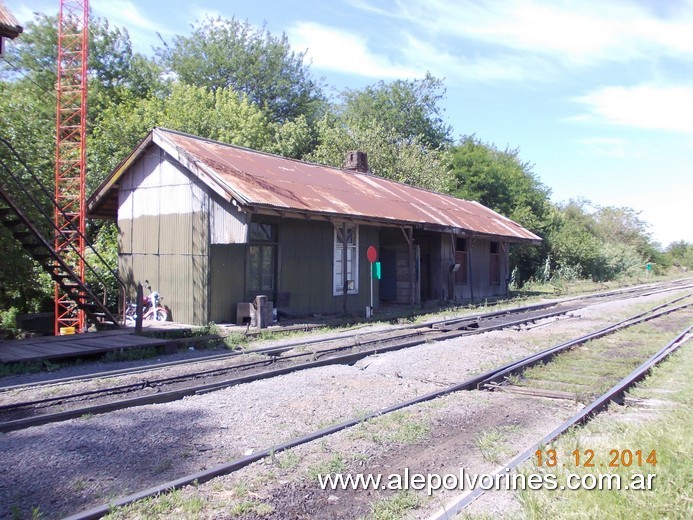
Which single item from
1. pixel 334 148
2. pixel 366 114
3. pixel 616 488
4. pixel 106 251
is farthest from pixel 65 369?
pixel 366 114

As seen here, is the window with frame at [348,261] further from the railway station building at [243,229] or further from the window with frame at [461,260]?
the window with frame at [461,260]

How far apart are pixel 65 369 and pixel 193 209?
6360 mm

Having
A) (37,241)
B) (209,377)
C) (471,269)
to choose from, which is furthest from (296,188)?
(471,269)

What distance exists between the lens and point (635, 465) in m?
4.36

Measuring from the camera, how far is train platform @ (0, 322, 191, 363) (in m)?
9.38

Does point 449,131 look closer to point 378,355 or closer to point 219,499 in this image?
point 378,355

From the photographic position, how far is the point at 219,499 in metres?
4.09

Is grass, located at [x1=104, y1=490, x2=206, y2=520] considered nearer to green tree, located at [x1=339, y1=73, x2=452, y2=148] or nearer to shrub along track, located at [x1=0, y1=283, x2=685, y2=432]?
shrub along track, located at [x1=0, y1=283, x2=685, y2=432]

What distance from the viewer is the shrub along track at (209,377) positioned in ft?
21.3

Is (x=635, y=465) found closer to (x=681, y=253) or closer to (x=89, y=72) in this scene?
(x=89, y=72)

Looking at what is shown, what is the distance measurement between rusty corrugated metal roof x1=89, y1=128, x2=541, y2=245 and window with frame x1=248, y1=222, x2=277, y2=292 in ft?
3.61

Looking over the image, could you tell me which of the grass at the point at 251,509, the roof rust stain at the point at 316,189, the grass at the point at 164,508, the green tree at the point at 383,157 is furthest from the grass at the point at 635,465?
the green tree at the point at 383,157

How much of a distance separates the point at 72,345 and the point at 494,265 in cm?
2073

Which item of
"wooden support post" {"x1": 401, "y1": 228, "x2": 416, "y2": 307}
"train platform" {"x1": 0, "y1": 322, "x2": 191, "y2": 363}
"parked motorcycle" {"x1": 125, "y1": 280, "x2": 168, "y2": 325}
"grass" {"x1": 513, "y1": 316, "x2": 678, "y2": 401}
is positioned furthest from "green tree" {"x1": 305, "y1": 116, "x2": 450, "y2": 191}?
"train platform" {"x1": 0, "y1": 322, "x2": 191, "y2": 363}
